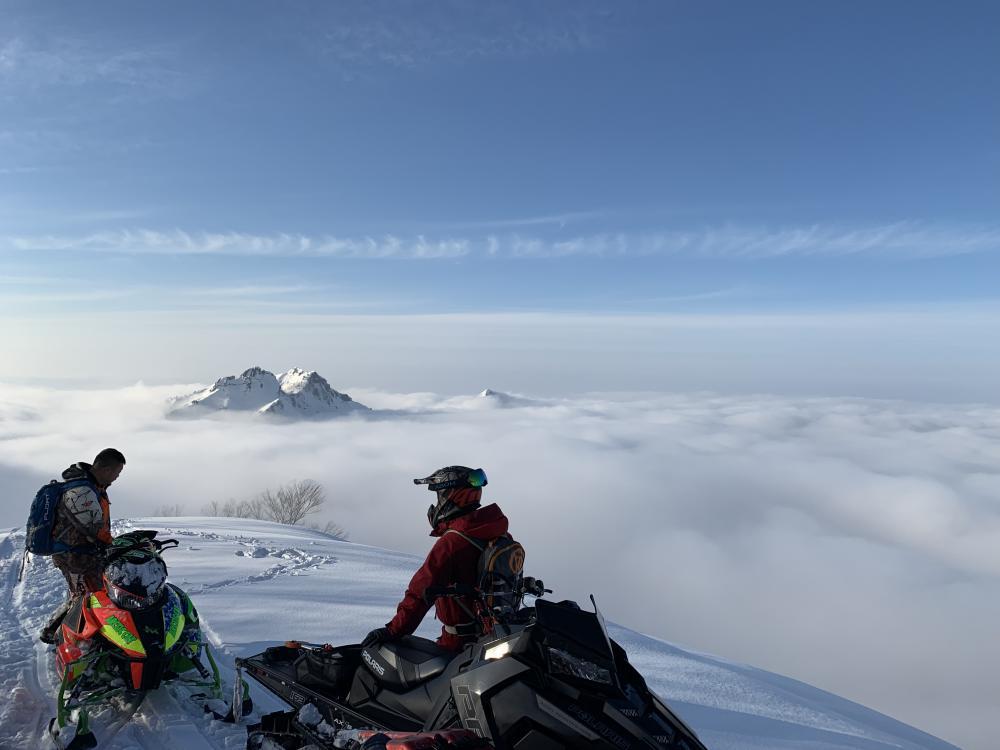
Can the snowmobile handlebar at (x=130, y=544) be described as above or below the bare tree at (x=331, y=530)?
above

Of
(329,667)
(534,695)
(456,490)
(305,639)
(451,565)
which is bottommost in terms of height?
→ (305,639)

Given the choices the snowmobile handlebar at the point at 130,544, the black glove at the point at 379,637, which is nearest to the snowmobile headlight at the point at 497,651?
the black glove at the point at 379,637

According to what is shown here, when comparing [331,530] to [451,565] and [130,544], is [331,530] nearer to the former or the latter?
[130,544]

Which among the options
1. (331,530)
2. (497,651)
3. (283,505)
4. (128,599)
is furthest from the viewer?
(283,505)

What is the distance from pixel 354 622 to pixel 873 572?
556 ft

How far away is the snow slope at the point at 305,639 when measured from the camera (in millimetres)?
4863

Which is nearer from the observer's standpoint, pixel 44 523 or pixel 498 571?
pixel 498 571

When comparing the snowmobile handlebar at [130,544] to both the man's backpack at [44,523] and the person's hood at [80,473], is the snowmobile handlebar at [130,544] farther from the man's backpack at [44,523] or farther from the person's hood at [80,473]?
the person's hood at [80,473]

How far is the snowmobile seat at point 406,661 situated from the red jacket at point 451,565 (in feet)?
0.35

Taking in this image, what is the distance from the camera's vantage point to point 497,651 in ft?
9.88

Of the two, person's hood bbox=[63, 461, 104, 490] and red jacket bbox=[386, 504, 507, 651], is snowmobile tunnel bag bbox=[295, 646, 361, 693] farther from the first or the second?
person's hood bbox=[63, 461, 104, 490]

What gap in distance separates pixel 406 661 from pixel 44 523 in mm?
3904

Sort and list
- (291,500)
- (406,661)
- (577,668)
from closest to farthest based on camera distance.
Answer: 1. (577,668)
2. (406,661)
3. (291,500)

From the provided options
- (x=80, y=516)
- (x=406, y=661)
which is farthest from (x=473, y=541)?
(x=80, y=516)
